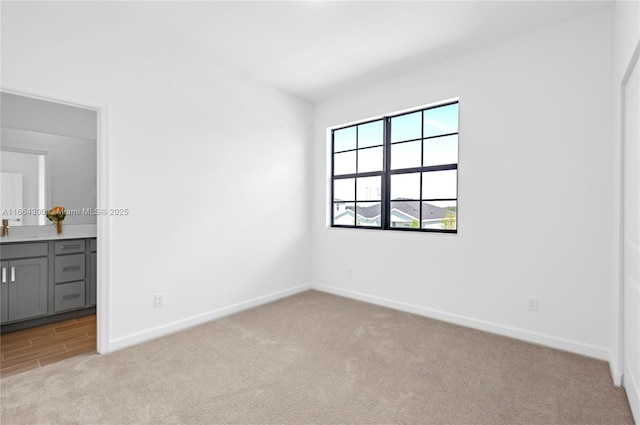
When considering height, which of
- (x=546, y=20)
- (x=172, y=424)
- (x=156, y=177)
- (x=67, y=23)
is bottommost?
(x=172, y=424)

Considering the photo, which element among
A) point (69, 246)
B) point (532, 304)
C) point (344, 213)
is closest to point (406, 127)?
point (344, 213)

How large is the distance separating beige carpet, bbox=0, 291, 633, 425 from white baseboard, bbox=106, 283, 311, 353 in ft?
0.37

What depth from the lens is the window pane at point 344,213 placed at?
14.2 feet

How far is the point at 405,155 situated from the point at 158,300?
302cm

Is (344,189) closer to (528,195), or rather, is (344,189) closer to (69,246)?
(528,195)

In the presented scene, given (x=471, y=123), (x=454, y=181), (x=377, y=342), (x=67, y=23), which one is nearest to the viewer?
(x=67, y=23)

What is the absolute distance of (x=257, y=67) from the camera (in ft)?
11.3

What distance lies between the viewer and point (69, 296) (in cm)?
346

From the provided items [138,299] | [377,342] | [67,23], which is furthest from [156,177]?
[377,342]

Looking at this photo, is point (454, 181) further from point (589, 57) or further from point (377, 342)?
point (377, 342)

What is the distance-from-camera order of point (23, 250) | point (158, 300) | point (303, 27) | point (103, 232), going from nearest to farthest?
point (103, 232) < point (303, 27) < point (158, 300) < point (23, 250)

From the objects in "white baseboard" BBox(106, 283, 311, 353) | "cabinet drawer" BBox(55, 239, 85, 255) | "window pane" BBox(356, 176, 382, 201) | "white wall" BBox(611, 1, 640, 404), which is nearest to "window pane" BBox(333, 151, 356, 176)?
"window pane" BBox(356, 176, 382, 201)

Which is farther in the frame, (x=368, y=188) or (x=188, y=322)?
(x=368, y=188)

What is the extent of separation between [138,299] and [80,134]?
7.94ft
